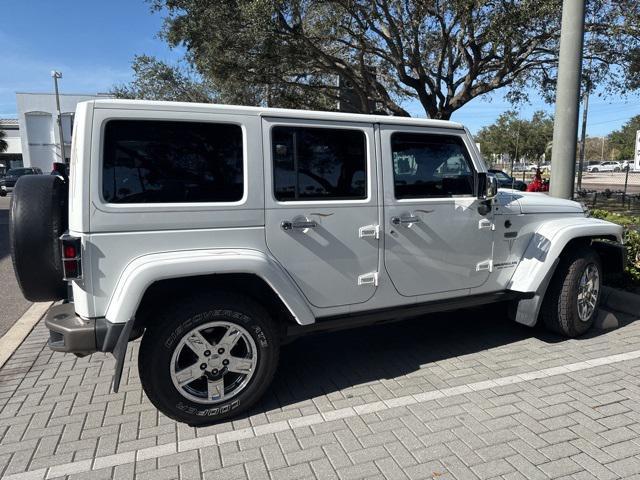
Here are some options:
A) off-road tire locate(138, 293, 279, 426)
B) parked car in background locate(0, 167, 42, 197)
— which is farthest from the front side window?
parked car in background locate(0, 167, 42, 197)

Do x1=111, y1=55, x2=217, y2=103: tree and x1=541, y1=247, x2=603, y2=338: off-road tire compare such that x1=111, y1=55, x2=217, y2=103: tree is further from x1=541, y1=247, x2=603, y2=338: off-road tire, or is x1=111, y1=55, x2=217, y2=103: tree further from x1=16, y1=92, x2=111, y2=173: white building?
x1=16, y1=92, x2=111, y2=173: white building

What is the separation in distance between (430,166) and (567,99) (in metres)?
3.64

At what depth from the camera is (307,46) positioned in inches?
445

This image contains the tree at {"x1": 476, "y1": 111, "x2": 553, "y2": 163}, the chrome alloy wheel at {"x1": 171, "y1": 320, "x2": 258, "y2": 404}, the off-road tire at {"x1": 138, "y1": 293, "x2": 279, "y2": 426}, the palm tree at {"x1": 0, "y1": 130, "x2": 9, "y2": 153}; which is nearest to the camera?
the off-road tire at {"x1": 138, "y1": 293, "x2": 279, "y2": 426}

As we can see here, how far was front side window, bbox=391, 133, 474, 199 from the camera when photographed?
148 inches

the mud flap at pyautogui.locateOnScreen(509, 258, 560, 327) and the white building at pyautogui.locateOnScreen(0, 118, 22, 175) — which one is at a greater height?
the white building at pyautogui.locateOnScreen(0, 118, 22, 175)

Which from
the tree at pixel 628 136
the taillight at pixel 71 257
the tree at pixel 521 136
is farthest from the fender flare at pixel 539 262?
the tree at pixel 628 136

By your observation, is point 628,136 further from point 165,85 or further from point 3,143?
point 3,143

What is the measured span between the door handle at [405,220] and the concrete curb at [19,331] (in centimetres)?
361

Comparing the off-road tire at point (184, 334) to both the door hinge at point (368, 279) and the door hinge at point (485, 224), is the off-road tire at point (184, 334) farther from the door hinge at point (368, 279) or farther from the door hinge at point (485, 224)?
the door hinge at point (485, 224)

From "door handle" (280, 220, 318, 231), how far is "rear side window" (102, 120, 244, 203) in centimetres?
35

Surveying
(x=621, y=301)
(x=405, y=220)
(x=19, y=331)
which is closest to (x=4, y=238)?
(x=19, y=331)

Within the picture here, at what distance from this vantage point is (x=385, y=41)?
12.5 metres

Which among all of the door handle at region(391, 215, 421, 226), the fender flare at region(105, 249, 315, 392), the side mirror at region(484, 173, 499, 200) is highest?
the side mirror at region(484, 173, 499, 200)
